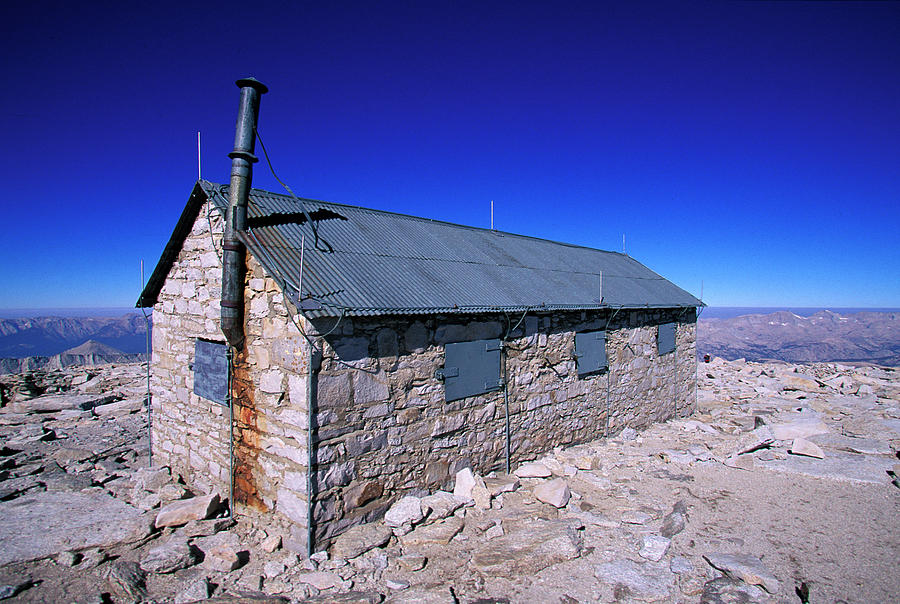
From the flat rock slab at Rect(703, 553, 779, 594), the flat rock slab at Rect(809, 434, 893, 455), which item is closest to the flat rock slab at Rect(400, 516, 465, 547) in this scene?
the flat rock slab at Rect(703, 553, 779, 594)

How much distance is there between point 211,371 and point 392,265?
3296mm


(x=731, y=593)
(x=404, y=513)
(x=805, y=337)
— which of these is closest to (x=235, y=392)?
(x=404, y=513)

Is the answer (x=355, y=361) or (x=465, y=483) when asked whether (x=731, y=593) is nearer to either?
(x=465, y=483)

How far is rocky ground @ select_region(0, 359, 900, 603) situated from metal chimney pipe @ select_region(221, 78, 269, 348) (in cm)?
279

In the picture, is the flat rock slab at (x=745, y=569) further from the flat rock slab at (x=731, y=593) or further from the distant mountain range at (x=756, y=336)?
the distant mountain range at (x=756, y=336)

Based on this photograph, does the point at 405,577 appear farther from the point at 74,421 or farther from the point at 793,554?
the point at 74,421

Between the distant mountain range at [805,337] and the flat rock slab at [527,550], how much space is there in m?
145

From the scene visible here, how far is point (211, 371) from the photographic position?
279 inches

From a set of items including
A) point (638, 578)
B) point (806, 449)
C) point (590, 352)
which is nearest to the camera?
point (638, 578)

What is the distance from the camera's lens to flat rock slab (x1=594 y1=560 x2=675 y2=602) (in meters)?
4.74

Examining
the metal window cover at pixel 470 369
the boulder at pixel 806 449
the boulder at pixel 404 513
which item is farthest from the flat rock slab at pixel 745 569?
the boulder at pixel 806 449

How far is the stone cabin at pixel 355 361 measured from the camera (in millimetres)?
5789

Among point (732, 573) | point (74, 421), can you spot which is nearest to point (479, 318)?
point (732, 573)

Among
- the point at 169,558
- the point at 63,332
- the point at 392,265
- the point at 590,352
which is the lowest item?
the point at 63,332
